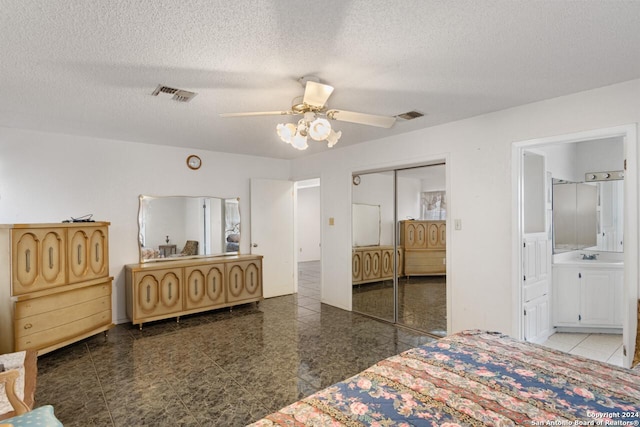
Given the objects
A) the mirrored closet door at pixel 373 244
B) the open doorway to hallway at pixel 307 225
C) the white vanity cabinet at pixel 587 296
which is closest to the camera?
the white vanity cabinet at pixel 587 296

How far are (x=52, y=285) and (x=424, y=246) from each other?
414cm

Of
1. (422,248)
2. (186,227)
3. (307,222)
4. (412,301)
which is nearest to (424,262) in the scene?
(422,248)

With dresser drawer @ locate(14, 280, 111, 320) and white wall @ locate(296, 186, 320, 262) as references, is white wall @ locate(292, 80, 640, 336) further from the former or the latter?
white wall @ locate(296, 186, 320, 262)

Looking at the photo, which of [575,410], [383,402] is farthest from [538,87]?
[383,402]

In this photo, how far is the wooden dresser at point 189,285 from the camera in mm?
4309

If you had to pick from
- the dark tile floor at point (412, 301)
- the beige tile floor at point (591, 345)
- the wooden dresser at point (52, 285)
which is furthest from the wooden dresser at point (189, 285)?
the beige tile floor at point (591, 345)

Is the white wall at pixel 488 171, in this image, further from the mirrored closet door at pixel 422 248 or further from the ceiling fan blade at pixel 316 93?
the ceiling fan blade at pixel 316 93

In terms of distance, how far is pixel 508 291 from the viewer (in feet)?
10.9

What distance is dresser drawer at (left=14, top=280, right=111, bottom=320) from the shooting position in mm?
3098

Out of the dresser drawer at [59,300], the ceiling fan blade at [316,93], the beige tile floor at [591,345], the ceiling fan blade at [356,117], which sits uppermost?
the ceiling fan blade at [316,93]

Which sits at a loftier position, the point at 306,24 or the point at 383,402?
the point at 306,24

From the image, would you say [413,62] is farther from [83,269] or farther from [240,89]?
[83,269]

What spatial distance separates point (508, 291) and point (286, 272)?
12.5 feet

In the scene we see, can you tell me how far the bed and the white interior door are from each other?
425cm
